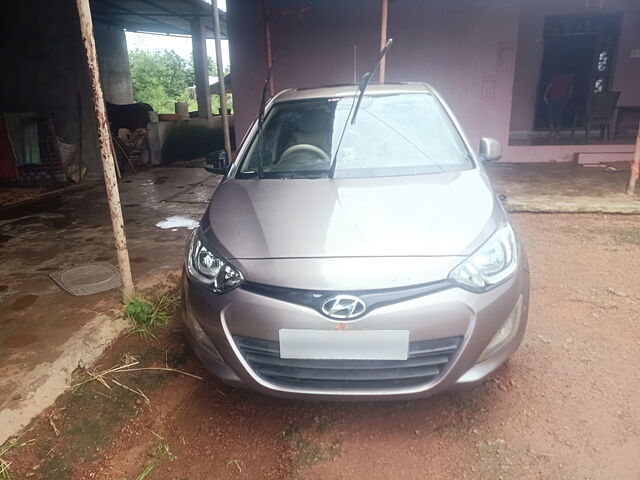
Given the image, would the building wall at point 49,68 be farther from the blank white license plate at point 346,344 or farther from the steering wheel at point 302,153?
the blank white license plate at point 346,344

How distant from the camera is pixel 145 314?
2.99 m

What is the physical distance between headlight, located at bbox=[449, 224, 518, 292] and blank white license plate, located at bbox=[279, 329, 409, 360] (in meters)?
0.32

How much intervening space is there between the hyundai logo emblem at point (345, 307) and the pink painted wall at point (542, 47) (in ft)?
31.2

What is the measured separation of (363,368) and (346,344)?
5.5 inches

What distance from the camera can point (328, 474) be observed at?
1.90m

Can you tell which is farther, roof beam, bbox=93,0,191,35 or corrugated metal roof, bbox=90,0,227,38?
roof beam, bbox=93,0,191,35

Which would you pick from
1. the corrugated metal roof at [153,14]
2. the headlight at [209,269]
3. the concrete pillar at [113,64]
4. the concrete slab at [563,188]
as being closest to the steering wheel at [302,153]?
the headlight at [209,269]

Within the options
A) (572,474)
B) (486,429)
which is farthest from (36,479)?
(572,474)

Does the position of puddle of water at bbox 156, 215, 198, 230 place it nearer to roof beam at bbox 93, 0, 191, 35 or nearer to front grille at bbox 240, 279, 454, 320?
front grille at bbox 240, 279, 454, 320

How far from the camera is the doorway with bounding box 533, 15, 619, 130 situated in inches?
364

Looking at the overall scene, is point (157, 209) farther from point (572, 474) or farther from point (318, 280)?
point (572, 474)

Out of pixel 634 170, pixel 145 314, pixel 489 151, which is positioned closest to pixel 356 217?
pixel 489 151

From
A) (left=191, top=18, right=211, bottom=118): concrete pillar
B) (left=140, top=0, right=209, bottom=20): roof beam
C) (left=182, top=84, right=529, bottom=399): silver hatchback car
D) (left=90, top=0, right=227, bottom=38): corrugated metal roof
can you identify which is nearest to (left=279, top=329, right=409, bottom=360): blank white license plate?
(left=182, top=84, right=529, bottom=399): silver hatchback car

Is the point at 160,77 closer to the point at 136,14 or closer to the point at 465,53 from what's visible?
the point at 136,14
